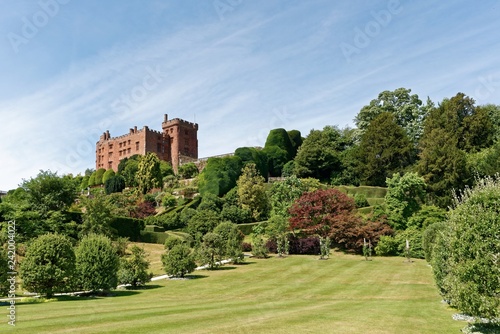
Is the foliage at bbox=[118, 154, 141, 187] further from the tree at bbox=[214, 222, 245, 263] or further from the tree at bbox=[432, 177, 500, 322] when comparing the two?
the tree at bbox=[432, 177, 500, 322]

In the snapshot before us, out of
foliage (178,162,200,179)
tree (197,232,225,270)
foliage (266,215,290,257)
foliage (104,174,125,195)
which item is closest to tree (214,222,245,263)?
tree (197,232,225,270)

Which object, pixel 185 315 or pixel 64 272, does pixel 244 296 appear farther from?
pixel 64 272

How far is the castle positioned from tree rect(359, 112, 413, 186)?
3985 centimetres

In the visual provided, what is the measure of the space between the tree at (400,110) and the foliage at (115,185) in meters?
41.7

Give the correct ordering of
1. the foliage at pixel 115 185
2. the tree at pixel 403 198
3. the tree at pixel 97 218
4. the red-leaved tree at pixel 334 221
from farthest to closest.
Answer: the foliage at pixel 115 185 → the tree at pixel 403 198 → the tree at pixel 97 218 → the red-leaved tree at pixel 334 221

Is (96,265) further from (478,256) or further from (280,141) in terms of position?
(280,141)

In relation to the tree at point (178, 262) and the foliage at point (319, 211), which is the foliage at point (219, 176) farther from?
the tree at point (178, 262)

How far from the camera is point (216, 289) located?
18.7 meters

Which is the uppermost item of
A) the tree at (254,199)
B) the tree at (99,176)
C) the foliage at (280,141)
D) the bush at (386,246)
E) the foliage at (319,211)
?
the foliage at (280,141)

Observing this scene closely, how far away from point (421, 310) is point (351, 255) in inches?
764

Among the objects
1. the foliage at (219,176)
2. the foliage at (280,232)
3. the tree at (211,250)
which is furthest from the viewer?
the foliage at (219,176)

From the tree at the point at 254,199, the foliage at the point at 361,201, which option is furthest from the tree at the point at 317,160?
the foliage at the point at 361,201

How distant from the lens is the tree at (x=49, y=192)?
32.9 m

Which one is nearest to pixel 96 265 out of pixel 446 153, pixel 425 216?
pixel 425 216
